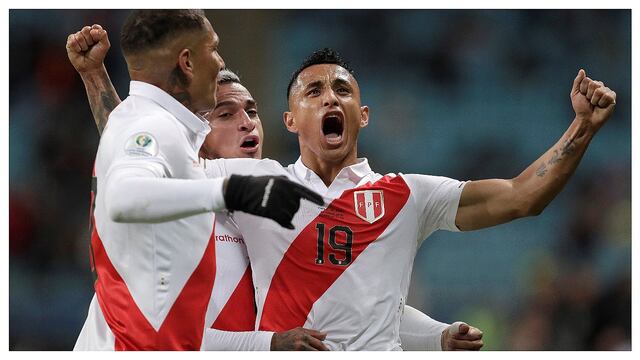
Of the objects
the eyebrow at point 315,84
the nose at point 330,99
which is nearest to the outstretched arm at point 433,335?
the nose at point 330,99

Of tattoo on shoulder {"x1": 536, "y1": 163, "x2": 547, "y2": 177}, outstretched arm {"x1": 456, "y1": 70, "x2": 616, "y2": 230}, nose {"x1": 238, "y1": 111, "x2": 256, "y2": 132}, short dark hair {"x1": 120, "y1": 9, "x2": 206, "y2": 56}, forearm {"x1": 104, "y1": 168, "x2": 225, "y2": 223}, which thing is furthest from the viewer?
nose {"x1": 238, "y1": 111, "x2": 256, "y2": 132}

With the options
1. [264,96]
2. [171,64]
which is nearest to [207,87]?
[171,64]

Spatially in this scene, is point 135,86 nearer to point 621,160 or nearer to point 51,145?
point 51,145

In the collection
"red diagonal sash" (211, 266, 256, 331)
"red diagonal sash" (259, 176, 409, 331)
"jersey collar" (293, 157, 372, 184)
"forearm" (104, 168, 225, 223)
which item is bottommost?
"red diagonal sash" (211, 266, 256, 331)

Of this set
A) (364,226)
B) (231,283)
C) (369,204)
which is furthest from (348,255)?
(231,283)

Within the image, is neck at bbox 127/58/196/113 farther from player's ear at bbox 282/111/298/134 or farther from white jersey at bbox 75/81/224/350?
player's ear at bbox 282/111/298/134

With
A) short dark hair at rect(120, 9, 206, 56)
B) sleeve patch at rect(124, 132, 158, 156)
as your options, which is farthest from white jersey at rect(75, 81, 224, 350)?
short dark hair at rect(120, 9, 206, 56)

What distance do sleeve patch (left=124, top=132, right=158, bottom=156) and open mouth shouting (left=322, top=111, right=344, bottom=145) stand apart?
4.92ft

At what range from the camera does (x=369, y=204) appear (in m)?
4.30

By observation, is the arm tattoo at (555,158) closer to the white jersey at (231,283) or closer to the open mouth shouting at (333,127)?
the open mouth shouting at (333,127)

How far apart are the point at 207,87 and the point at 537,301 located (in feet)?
15.0

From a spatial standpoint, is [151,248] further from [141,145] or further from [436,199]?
[436,199]

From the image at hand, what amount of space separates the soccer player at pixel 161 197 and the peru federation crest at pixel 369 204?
1.02m

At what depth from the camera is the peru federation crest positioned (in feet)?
14.0
